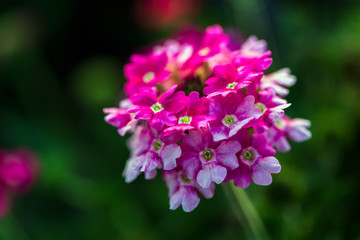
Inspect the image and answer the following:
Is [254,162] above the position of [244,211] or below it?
above

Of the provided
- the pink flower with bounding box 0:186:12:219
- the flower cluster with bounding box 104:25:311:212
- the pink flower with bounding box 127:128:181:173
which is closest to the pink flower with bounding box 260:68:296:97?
the flower cluster with bounding box 104:25:311:212

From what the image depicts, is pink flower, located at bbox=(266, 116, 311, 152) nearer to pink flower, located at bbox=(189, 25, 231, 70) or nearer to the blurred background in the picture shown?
pink flower, located at bbox=(189, 25, 231, 70)

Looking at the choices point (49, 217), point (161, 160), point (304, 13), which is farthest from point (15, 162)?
point (304, 13)

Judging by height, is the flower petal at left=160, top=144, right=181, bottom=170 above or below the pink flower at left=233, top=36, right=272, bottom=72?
below

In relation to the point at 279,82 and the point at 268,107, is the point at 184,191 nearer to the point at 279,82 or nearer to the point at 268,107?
the point at 268,107

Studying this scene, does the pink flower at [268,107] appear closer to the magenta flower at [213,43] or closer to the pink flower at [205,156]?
the pink flower at [205,156]

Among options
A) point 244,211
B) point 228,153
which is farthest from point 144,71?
point 244,211

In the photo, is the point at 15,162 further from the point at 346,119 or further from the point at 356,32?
the point at 356,32
